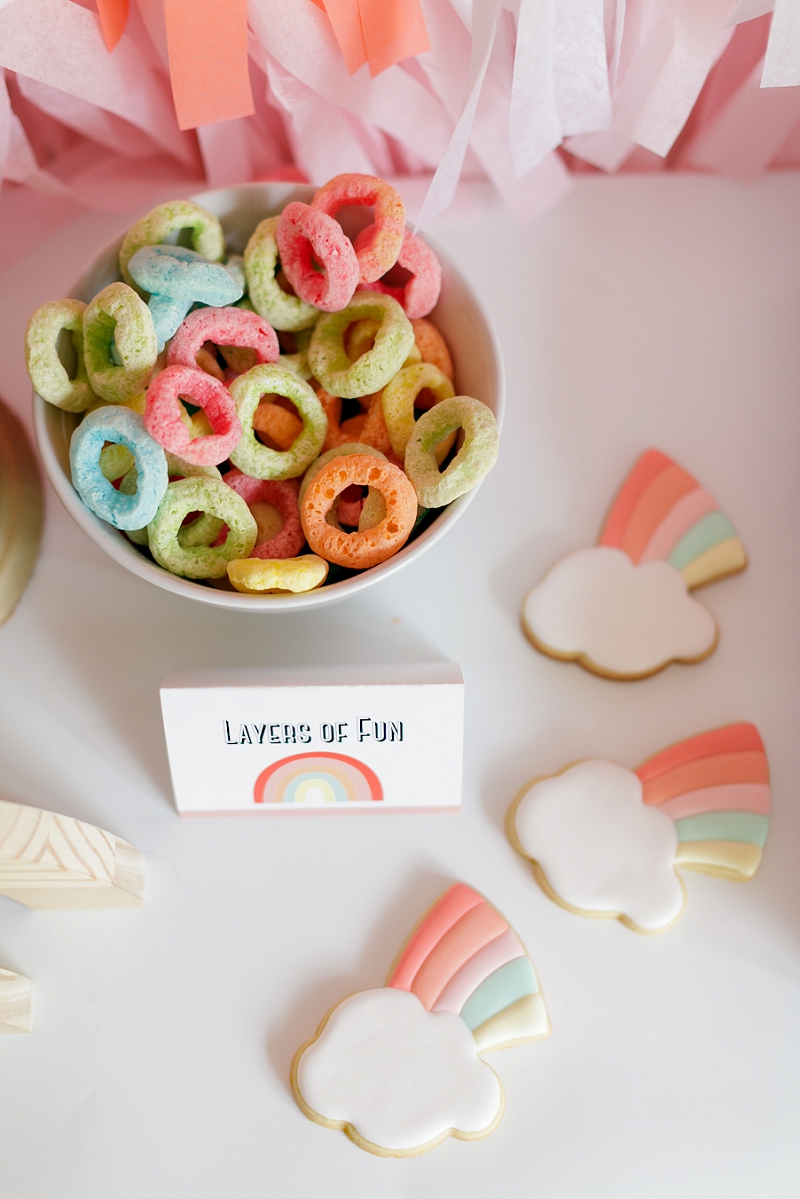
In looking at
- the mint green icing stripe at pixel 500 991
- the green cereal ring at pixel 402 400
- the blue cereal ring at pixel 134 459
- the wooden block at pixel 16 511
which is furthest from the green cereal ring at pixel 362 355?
the mint green icing stripe at pixel 500 991

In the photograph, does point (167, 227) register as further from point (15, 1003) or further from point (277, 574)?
point (15, 1003)

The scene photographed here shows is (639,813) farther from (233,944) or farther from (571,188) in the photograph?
(571,188)

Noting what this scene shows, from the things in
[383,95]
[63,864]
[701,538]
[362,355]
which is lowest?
[63,864]

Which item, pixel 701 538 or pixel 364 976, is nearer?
pixel 364 976

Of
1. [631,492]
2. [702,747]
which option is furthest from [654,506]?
[702,747]

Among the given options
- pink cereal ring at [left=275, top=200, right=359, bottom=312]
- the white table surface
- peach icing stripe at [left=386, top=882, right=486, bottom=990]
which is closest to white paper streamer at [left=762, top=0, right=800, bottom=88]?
the white table surface
